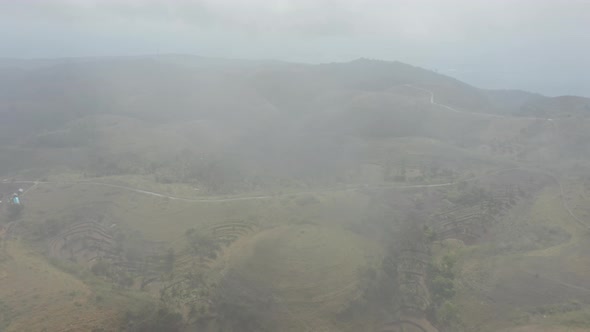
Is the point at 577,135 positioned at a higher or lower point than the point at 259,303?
higher

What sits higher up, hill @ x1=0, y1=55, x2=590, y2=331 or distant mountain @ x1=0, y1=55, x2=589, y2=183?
distant mountain @ x1=0, y1=55, x2=589, y2=183

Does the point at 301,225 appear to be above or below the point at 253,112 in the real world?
below

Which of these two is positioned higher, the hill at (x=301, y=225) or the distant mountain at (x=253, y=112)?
the distant mountain at (x=253, y=112)

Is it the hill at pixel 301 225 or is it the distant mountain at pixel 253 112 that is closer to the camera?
the hill at pixel 301 225

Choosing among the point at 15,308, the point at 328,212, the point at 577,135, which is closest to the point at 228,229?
the point at 328,212

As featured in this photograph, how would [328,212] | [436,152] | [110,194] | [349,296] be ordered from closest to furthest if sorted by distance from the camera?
[349,296]
[328,212]
[110,194]
[436,152]

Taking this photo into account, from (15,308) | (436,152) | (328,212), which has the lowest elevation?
(15,308)

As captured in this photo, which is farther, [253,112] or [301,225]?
[253,112]

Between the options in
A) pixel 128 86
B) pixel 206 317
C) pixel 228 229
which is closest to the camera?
pixel 206 317

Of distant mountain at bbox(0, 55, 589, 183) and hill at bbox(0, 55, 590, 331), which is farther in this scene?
distant mountain at bbox(0, 55, 589, 183)

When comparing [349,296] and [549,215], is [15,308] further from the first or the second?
[549,215]

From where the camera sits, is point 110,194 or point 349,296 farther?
point 110,194
